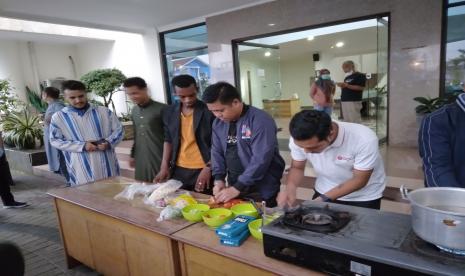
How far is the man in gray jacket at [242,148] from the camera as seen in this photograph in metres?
1.73

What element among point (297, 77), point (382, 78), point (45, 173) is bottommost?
point (45, 173)

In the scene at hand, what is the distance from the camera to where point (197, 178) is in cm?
232

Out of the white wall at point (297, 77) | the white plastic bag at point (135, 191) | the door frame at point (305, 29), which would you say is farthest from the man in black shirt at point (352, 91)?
the white wall at point (297, 77)

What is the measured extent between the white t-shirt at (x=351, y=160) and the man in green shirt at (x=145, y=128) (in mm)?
1359

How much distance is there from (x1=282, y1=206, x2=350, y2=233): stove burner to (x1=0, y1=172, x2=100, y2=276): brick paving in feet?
5.67

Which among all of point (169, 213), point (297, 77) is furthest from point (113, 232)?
point (297, 77)

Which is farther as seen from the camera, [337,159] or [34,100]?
[34,100]

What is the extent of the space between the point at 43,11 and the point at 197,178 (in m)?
5.08

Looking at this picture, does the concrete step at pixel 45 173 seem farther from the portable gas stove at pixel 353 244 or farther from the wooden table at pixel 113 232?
the portable gas stove at pixel 353 244

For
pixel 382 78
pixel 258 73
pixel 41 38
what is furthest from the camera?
pixel 41 38

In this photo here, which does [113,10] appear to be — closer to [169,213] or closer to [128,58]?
[128,58]

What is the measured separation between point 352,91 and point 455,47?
1514 millimetres

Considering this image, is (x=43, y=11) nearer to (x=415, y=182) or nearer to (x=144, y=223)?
(x=144, y=223)

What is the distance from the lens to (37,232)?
3.23 metres
